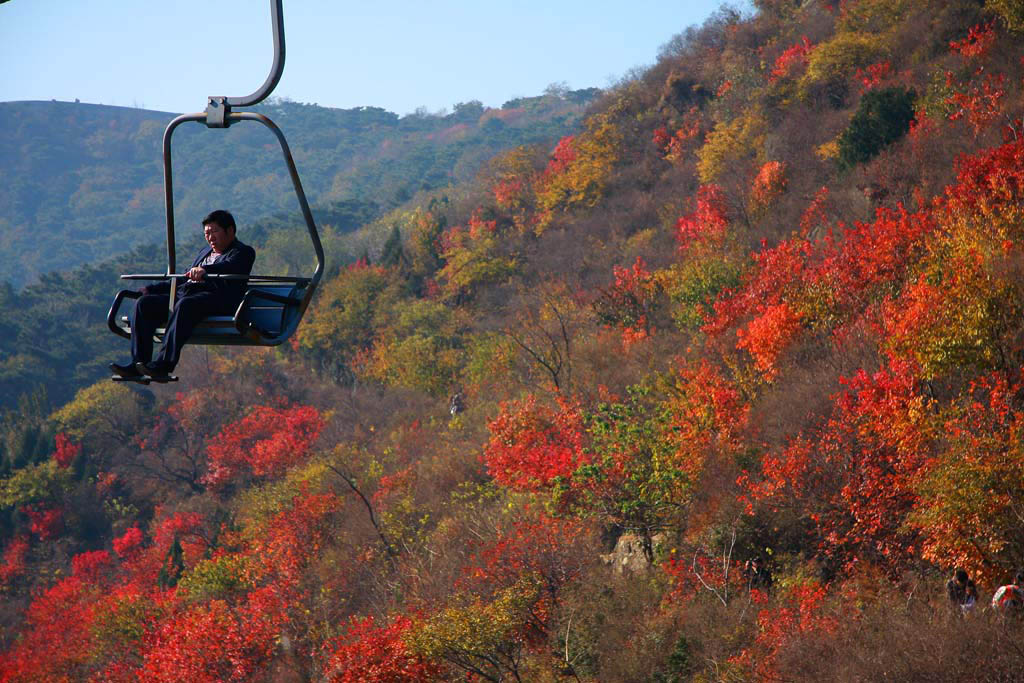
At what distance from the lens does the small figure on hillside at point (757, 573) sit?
2199cm

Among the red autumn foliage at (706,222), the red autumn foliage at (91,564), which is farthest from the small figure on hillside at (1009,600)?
the red autumn foliage at (91,564)

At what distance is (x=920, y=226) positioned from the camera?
2667 cm

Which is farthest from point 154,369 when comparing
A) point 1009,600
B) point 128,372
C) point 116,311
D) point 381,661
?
point 381,661

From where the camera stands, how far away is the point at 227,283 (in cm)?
652

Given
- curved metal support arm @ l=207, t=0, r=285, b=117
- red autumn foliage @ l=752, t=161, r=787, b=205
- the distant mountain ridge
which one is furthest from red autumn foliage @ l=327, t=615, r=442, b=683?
the distant mountain ridge

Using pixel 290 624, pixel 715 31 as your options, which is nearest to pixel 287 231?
pixel 715 31

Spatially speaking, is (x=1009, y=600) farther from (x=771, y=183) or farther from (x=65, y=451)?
(x=65, y=451)

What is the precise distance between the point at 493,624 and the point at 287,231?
69339mm

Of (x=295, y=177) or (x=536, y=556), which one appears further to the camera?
(x=536, y=556)

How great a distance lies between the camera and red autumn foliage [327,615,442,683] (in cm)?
2225

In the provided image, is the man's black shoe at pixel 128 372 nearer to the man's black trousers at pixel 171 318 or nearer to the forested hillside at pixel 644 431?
the man's black trousers at pixel 171 318

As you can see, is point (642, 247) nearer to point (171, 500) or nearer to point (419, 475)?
point (419, 475)

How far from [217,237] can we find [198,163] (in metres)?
163

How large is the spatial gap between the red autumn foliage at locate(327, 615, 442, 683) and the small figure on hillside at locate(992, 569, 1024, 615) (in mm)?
11707
